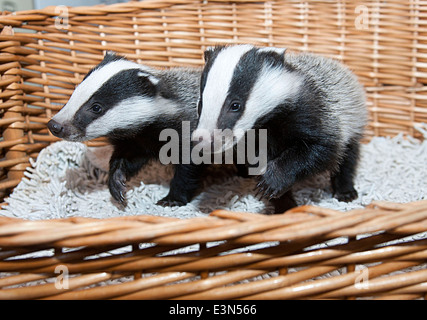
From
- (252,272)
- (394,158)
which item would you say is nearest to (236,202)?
(252,272)

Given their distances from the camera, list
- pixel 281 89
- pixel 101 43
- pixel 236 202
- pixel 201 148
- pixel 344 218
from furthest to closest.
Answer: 1. pixel 101 43
2. pixel 236 202
3. pixel 281 89
4. pixel 201 148
5. pixel 344 218

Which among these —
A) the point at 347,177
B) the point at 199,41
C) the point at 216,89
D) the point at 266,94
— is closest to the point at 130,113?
the point at 216,89

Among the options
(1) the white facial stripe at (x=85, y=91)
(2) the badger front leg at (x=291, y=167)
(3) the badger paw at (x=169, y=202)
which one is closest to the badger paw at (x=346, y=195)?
(2) the badger front leg at (x=291, y=167)

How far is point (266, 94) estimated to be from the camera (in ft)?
4.09

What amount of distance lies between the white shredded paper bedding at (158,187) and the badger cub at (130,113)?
111 millimetres

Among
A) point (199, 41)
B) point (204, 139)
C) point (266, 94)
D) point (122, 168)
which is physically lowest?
point (122, 168)

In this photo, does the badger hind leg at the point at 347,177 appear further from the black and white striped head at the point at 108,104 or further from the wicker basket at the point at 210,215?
the black and white striped head at the point at 108,104

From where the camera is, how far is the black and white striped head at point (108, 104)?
138 cm

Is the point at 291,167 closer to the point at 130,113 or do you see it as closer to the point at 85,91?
the point at 130,113

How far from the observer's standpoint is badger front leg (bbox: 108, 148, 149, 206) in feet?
5.19

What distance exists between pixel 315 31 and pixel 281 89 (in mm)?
864

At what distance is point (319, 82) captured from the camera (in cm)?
148

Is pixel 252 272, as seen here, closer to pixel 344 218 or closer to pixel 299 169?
pixel 344 218

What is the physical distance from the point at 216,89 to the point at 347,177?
0.73 m
